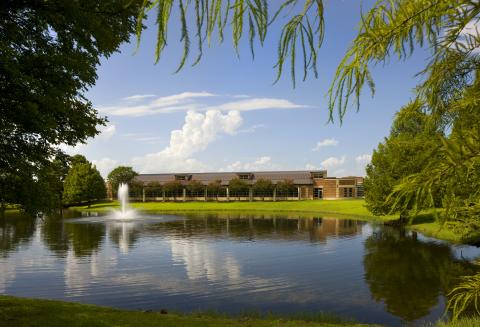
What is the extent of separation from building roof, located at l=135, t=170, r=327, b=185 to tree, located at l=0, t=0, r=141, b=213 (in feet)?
291

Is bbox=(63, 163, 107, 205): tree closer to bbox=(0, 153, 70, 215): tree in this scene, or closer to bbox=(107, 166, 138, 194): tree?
bbox=(107, 166, 138, 194): tree

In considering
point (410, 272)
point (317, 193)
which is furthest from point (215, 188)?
point (410, 272)

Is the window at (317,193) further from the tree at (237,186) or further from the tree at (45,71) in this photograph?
the tree at (45,71)

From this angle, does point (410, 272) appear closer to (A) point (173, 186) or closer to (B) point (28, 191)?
(B) point (28, 191)

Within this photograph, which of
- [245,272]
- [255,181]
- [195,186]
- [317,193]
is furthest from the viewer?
[255,181]

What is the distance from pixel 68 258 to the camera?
26.1 metres

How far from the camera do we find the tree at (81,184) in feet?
288

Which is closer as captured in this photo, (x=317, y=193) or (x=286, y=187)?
(x=286, y=187)

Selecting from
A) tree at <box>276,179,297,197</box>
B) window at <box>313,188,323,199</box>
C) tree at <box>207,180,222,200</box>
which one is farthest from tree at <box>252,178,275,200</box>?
window at <box>313,188,323,199</box>

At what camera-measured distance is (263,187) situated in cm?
9550

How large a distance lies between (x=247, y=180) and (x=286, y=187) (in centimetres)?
1262

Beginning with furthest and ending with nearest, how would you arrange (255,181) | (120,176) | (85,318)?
1. (120,176)
2. (255,181)
3. (85,318)

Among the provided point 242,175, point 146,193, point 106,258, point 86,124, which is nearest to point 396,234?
point 106,258

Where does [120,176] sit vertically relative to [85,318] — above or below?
above
